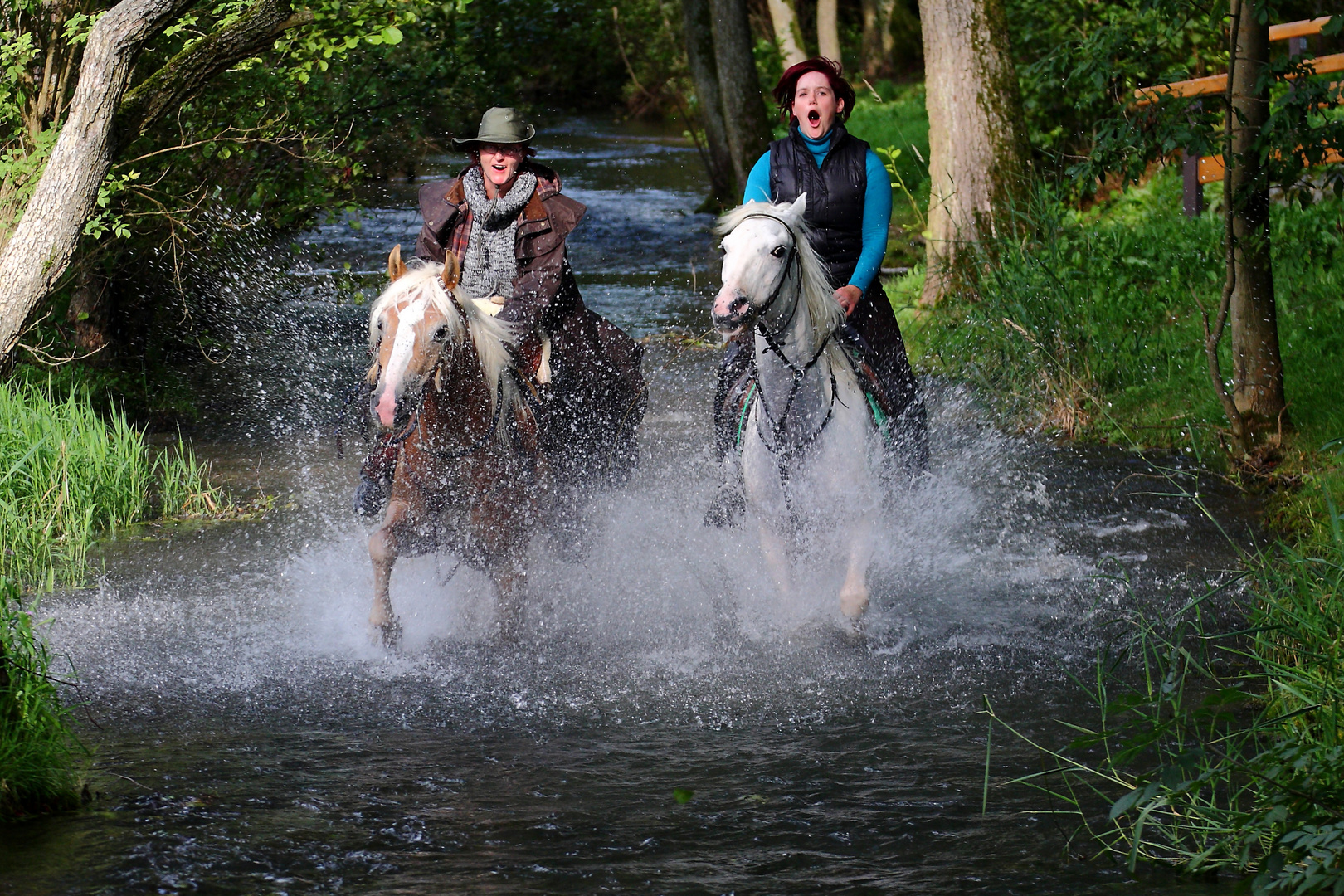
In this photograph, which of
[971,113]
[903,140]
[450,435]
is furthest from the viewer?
[903,140]

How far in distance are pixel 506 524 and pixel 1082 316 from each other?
18.1 ft

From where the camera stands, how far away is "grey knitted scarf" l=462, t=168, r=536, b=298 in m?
6.54

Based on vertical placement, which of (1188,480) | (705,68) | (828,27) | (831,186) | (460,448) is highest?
(828,27)

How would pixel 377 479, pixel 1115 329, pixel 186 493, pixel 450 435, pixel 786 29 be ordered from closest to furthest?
pixel 450 435
pixel 377 479
pixel 186 493
pixel 1115 329
pixel 786 29

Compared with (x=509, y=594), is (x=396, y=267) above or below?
above

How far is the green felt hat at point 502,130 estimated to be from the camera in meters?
6.50

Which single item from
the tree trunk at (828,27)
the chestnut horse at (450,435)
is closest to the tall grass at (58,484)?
the chestnut horse at (450,435)

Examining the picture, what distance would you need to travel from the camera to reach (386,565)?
19.5 feet

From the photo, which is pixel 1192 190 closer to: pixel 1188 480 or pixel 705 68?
pixel 1188 480

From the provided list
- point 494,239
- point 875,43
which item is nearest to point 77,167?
point 494,239

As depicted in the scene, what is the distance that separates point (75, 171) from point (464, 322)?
397cm

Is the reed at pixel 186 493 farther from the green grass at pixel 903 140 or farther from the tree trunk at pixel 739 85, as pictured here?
the tree trunk at pixel 739 85

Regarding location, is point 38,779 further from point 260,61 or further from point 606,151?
point 606,151

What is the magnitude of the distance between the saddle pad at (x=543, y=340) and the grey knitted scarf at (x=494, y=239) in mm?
134
